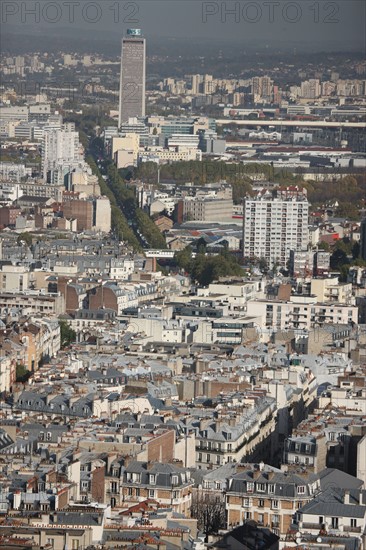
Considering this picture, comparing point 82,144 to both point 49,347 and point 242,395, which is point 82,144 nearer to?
point 49,347

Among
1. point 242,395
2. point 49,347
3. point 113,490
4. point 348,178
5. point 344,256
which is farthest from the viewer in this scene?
point 348,178

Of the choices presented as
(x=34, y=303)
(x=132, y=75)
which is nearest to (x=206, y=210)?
(x=34, y=303)

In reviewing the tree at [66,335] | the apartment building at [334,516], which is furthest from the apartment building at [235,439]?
the tree at [66,335]

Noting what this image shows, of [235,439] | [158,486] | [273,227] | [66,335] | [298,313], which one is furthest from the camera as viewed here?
[273,227]

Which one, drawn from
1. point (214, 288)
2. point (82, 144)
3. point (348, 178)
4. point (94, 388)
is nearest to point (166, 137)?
point (82, 144)

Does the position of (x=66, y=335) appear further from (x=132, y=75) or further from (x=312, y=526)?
(x=132, y=75)

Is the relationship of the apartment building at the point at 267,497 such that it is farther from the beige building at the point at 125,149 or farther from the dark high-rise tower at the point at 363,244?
the beige building at the point at 125,149
